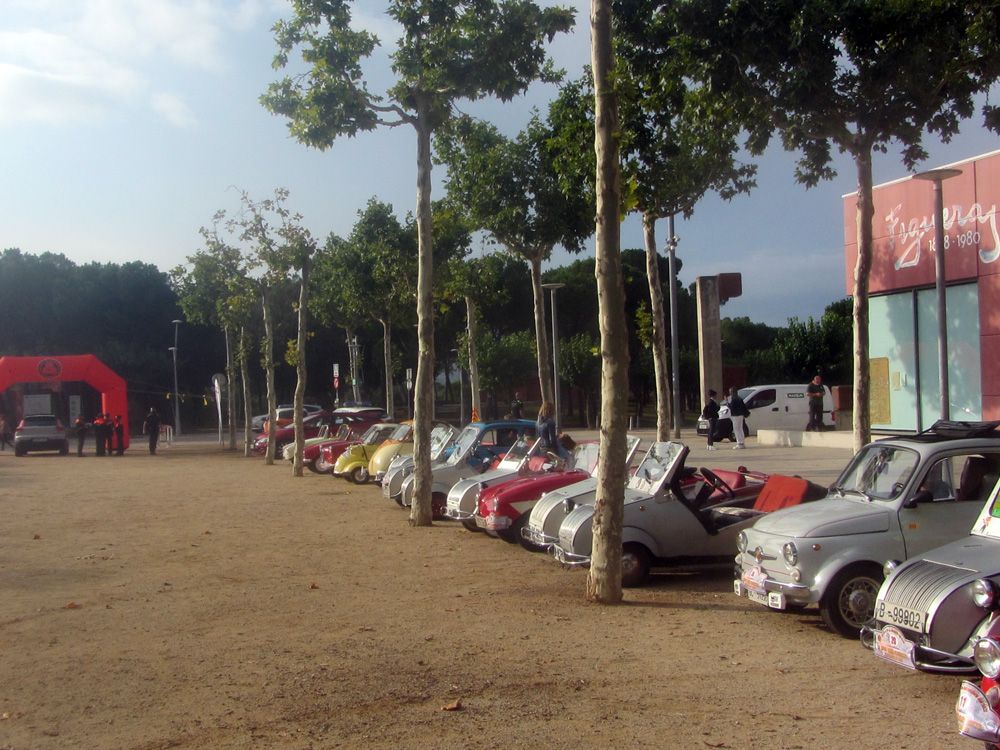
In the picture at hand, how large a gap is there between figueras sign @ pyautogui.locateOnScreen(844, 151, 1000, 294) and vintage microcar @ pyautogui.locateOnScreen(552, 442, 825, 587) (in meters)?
14.8

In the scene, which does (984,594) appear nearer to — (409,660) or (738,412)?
(409,660)

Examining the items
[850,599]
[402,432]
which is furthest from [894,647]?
[402,432]

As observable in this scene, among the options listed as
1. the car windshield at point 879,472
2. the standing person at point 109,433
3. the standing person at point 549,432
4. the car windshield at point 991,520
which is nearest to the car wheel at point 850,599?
the car windshield at point 879,472

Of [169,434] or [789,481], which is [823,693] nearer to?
[789,481]

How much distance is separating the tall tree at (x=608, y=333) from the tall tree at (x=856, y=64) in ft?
16.0

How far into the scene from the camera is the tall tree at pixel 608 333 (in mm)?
9578

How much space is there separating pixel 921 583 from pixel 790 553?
1.90m

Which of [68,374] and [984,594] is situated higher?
[68,374]

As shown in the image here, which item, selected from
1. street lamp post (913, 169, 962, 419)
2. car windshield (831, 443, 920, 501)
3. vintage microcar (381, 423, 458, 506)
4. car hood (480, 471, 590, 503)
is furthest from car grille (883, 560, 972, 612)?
vintage microcar (381, 423, 458, 506)

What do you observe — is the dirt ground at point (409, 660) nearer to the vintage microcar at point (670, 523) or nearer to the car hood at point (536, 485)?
the vintage microcar at point (670, 523)

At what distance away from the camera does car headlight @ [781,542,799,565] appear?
8.17 metres

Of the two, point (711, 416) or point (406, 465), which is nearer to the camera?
point (406, 465)

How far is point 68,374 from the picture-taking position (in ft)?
152

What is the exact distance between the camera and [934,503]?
8367 millimetres
